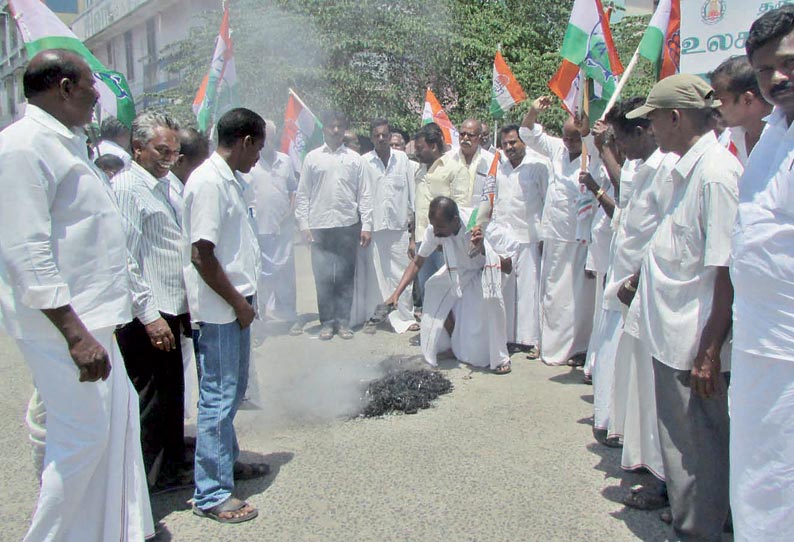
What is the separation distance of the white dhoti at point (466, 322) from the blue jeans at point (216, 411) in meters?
2.80

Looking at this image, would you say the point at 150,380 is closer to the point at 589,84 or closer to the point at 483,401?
the point at 483,401

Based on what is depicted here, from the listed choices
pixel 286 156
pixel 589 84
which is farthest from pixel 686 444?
pixel 286 156

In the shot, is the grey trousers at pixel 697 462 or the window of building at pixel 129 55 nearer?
the grey trousers at pixel 697 462

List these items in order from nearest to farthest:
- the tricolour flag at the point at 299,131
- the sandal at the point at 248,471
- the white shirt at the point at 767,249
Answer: the white shirt at the point at 767,249 → the sandal at the point at 248,471 → the tricolour flag at the point at 299,131

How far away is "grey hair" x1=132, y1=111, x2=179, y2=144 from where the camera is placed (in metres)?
3.63

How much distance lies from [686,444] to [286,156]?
581 centimetres

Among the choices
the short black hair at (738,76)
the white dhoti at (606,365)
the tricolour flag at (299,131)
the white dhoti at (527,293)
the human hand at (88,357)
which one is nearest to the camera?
the human hand at (88,357)

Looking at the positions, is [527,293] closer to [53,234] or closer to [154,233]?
[154,233]

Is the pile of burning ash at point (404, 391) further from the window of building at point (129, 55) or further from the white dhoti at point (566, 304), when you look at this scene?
the window of building at point (129, 55)

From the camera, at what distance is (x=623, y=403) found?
3.88 m

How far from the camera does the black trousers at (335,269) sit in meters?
7.35

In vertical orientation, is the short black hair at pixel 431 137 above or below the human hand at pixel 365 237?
above

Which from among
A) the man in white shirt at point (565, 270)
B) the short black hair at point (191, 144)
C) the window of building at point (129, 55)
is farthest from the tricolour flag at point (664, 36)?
the window of building at point (129, 55)

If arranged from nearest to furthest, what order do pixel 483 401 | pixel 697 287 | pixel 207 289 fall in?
pixel 697 287
pixel 207 289
pixel 483 401
